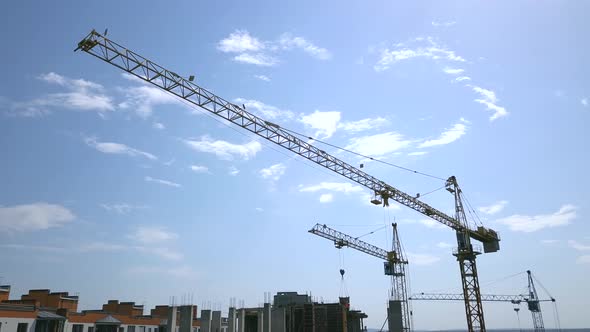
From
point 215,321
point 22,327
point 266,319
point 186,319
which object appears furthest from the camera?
point 266,319

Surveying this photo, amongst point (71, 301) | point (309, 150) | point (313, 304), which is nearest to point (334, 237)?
point (313, 304)

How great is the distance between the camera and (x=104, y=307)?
65062 millimetres

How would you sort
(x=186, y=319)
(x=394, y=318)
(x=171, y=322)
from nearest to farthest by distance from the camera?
(x=171, y=322) < (x=186, y=319) < (x=394, y=318)

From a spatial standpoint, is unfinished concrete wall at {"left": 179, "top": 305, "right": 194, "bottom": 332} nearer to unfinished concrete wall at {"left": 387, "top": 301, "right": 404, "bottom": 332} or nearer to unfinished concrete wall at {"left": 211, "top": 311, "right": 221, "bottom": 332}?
unfinished concrete wall at {"left": 211, "top": 311, "right": 221, "bottom": 332}

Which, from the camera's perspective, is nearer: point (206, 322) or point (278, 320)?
point (206, 322)

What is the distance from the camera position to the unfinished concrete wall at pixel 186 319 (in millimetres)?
42531

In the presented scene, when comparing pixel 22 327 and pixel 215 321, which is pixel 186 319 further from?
pixel 22 327

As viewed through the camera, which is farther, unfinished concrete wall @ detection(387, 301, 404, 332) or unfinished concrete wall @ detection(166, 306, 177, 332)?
unfinished concrete wall @ detection(387, 301, 404, 332)

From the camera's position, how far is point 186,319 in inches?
1709

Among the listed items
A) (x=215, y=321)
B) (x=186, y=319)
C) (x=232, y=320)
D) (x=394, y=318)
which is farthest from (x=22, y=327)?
(x=394, y=318)

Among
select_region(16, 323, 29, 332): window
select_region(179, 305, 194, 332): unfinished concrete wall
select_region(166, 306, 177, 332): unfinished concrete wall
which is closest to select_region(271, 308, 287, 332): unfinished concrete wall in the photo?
select_region(179, 305, 194, 332): unfinished concrete wall

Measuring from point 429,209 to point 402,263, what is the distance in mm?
22373

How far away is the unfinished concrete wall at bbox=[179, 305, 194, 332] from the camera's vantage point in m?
42.5

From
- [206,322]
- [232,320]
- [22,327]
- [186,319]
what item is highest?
[186,319]
